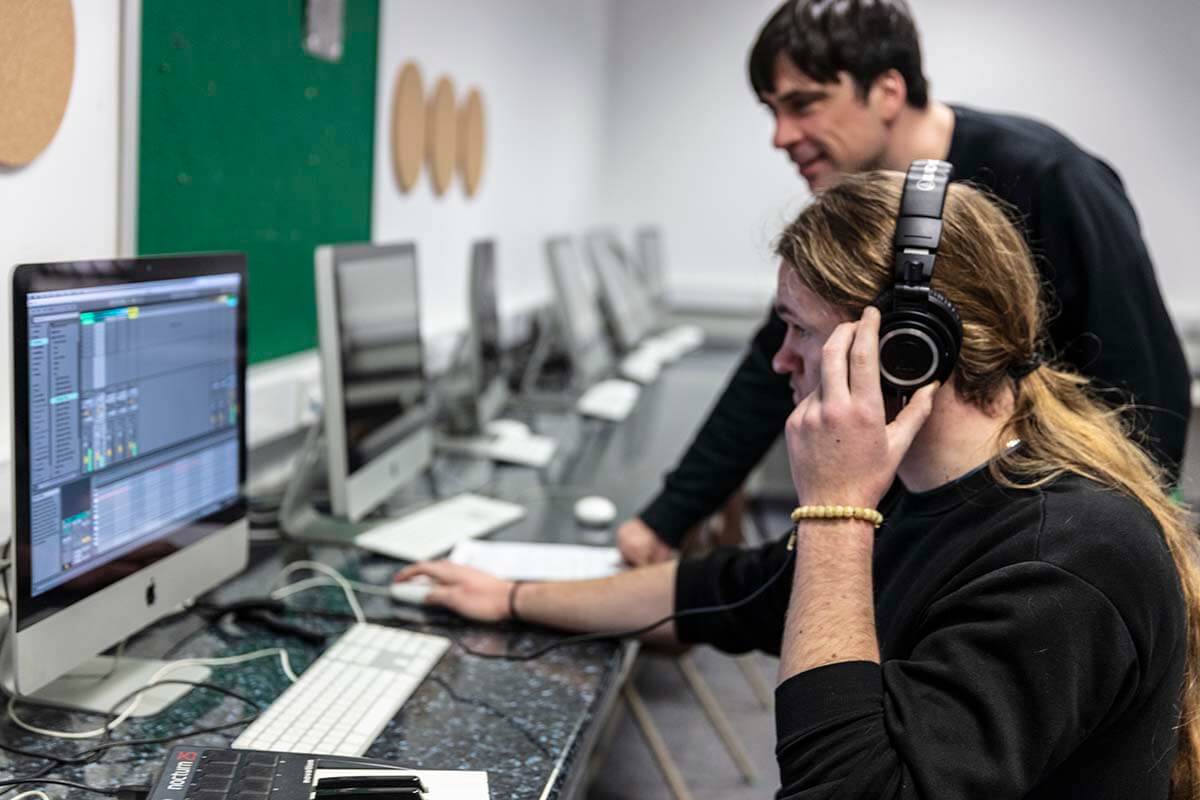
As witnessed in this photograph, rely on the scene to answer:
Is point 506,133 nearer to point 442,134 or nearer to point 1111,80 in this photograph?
point 442,134

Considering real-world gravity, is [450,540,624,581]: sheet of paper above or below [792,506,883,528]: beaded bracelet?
below

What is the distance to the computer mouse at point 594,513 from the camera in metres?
2.01

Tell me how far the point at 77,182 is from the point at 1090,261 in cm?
147

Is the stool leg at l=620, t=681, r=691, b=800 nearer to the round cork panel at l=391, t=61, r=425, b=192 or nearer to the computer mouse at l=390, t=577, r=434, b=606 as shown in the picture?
the computer mouse at l=390, t=577, r=434, b=606

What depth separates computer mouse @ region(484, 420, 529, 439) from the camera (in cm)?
269

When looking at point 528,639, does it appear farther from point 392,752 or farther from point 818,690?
point 818,690

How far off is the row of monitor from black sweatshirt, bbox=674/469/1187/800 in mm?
704

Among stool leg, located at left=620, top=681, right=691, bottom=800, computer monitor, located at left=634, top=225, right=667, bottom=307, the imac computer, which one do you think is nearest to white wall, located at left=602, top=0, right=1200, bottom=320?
computer monitor, located at left=634, top=225, right=667, bottom=307

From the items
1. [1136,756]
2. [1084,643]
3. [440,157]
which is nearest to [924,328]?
[1084,643]

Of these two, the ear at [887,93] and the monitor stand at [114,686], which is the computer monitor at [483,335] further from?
the monitor stand at [114,686]

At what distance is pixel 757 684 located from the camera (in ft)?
10.1

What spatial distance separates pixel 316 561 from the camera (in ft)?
5.58

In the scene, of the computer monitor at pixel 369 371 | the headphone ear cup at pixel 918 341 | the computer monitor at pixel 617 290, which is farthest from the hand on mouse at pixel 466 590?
the computer monitor at pixel 617 290

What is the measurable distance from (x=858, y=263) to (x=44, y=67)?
3.49ft
